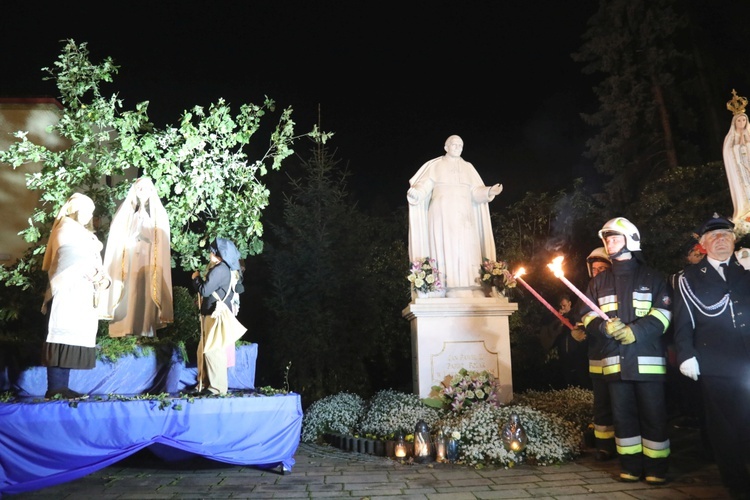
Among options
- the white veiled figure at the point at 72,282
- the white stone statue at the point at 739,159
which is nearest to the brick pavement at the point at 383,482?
the white veiled figure at the point at 72,282

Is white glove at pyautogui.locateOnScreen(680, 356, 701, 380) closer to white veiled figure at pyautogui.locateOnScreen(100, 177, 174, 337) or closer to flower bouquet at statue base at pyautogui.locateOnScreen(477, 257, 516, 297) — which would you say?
flower bouquet at statue base at pyautogui.locateOnScreen(477, 257, 516, 297)

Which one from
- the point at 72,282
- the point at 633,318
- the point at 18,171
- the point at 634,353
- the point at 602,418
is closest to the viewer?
the point at 634,353

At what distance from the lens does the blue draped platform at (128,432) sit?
4.33 meters

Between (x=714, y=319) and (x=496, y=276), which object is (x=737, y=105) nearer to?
(x=496, y=276)

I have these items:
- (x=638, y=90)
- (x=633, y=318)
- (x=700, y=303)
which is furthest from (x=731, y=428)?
(x=638, y=90)

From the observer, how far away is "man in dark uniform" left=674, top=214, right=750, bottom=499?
154 inches

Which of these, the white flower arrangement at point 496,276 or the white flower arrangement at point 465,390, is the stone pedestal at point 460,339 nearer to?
the white flower arrangement at point 465,390

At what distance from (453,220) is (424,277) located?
110 cm

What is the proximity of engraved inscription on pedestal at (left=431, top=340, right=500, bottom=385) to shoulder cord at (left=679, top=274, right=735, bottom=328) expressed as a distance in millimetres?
3339

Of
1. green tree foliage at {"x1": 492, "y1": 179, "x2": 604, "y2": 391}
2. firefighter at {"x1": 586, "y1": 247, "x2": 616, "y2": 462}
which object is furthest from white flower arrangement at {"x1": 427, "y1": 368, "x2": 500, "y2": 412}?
green tree foliage at {"x1": 492, "y1": 179, "x2": 604, "y2": 391}

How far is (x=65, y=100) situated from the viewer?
24.8ft

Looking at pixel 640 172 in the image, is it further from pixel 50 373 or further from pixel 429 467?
pixel 50 373

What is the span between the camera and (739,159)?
32.9ft

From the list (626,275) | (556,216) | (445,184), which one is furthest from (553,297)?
(626,275)
